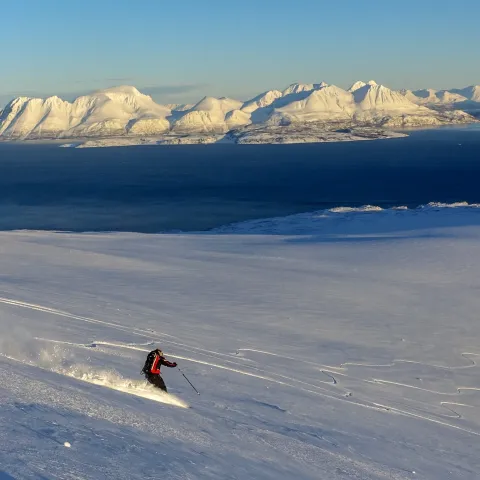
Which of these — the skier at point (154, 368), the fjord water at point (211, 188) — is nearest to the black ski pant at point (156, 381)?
the skier at point (154, 368)

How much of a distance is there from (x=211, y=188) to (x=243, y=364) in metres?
67.9

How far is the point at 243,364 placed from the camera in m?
10.7

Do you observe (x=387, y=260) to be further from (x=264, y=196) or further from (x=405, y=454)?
(x=264, y=196)

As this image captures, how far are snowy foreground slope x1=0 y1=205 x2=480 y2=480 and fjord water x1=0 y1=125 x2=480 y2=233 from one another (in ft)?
101

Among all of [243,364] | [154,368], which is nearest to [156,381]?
[154,368]

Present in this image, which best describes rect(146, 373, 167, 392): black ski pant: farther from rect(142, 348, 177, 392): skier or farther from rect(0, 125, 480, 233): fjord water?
rect(0, 125, 480, 233): fjord water

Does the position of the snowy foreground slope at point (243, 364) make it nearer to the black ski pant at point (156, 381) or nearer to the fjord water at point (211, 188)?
the black ski pant at point (156, 381)

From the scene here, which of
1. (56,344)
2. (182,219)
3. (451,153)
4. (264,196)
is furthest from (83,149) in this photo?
(56,344)

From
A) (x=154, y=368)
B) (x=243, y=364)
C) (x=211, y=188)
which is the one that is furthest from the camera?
(x=211, y=188)

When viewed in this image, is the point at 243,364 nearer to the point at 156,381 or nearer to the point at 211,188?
the point at 156,381

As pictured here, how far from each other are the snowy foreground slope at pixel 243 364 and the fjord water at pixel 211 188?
3065cm

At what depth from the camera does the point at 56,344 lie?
10.2m

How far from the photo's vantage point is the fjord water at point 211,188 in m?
56.5

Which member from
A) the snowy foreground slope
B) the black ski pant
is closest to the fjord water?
the snowy foreground slope
